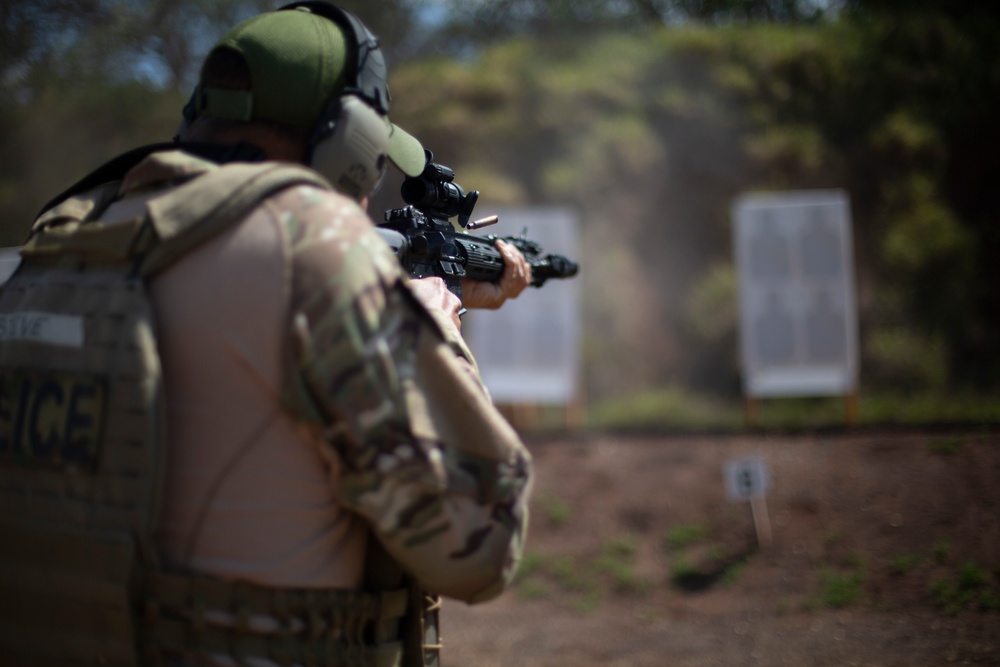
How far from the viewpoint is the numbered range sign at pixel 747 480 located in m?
5.70

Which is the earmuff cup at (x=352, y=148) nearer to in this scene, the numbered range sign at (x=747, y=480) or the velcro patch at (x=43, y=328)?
the velcro patch at (x=43, y=328)

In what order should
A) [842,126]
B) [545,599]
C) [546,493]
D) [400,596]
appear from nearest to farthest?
[400,596] → [545,599] → [546,493] → [842,126]

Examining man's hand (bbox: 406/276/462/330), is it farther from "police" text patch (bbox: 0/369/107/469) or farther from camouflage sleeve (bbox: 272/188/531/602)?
"police" text patch (bbox: 0/369/107/469)

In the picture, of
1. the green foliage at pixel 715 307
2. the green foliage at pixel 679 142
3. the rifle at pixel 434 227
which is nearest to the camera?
the rifle at pixel 434 227

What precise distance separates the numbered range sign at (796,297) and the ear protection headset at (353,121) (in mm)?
6530

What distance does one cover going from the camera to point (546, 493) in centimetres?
671

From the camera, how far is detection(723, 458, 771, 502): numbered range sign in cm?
570

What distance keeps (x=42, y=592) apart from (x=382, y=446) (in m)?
0.54

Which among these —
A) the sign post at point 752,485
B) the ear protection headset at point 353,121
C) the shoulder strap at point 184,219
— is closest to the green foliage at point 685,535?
the sign post at point 752,485

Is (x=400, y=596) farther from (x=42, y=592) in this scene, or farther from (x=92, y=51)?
(x=92, y=51)

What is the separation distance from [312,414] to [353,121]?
0.54 metres

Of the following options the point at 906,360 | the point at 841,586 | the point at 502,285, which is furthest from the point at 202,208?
the point at 906,360

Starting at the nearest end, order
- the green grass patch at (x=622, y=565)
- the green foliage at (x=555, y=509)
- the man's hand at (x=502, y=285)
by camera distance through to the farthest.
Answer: the man's hand at (x=502, y=285) < the green grass patch at (x=622, y=565) < the green foliage at (x=555, y=509)

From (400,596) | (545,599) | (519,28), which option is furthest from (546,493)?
(519,28)
